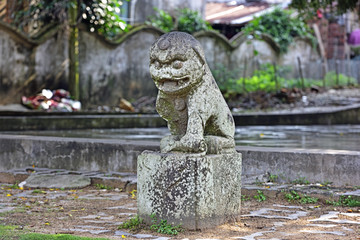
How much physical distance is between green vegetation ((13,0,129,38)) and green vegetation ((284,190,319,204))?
11.1 m

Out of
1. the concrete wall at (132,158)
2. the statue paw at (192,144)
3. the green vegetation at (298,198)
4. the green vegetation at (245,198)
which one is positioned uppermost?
the statue paw at (192,144)

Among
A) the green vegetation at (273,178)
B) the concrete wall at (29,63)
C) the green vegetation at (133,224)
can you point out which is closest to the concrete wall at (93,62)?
the concrete wall at (29,63)

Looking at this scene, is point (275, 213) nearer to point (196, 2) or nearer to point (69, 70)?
point (69, 70)

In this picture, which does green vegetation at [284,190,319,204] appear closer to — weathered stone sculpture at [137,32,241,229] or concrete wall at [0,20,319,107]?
weathered stone sculpture at [137,32,241,229]

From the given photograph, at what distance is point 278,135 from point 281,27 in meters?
11.5

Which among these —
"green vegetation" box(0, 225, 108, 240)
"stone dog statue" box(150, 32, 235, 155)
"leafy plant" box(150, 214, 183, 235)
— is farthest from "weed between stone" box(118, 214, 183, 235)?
"green vegetation" box(0, 225, 108, 240)

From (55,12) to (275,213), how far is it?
1200cm

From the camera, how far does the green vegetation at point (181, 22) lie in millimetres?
21441

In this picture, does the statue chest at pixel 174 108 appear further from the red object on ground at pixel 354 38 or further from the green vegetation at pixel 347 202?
the red object on ground at pixel 354 38

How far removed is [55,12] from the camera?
16172 mm

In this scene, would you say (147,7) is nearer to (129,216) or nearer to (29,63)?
(29,63)

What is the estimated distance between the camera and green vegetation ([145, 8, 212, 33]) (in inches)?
844

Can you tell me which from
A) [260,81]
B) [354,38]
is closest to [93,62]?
[260,81]

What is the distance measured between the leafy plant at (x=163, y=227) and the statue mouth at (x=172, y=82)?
1110 millimetres
